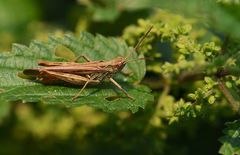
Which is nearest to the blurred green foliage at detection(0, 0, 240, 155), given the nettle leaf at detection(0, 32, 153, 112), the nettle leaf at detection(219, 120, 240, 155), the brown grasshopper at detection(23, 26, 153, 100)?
the nettle leaf at detection(219, 120, 240, 155)

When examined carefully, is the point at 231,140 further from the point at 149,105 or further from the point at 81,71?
the point at 81,71

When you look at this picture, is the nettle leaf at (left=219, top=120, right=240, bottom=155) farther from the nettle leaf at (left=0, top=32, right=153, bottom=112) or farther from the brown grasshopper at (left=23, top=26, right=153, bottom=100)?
the brown grasshopper at (left=23, top=26, right=153, bottom=100)

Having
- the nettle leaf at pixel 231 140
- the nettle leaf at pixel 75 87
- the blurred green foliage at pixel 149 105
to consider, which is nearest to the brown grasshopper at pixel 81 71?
the nettle leaf at pixel 75 87

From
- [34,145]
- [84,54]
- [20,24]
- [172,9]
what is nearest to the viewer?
[172,9]

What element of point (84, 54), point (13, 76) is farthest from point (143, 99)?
point (13, 76)

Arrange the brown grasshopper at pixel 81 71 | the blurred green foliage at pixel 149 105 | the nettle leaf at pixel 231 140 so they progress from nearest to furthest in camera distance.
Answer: the nettle leaf at pixel 231 140, the blurred green foliage at pixel 149 105, the brown grasshopper at pixel 81 71

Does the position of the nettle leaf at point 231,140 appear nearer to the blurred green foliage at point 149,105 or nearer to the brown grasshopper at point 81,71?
the blurred green foliage at point 149,105

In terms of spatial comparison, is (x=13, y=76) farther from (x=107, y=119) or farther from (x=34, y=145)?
(x=34, y=145)
